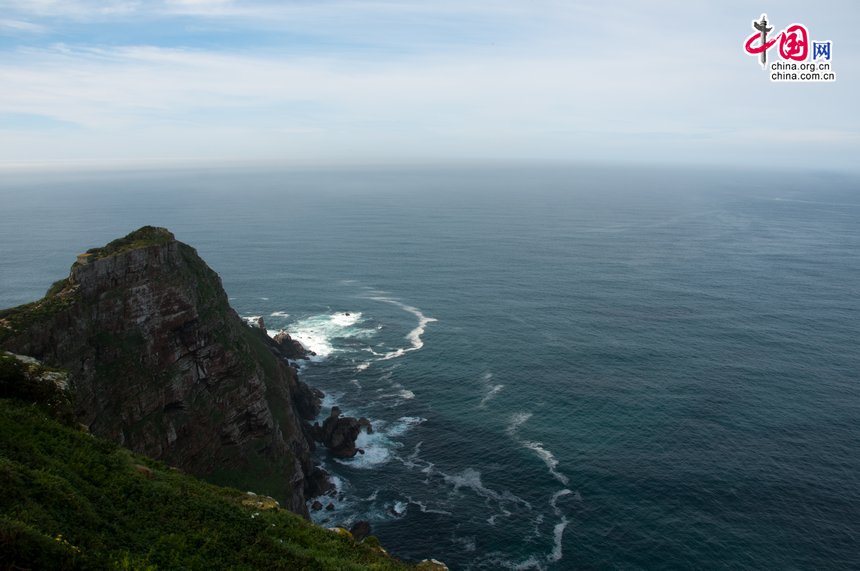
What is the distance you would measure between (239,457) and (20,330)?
2809cm

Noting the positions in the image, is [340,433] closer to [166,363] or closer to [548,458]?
[166,363]

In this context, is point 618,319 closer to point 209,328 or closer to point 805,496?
point 805,496

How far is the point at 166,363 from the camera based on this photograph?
64.3 meters

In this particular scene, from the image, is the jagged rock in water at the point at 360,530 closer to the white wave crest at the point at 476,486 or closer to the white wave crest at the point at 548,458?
the white wave crest at the point at 476,486

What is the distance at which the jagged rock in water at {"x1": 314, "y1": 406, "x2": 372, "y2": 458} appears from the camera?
82.1 metres

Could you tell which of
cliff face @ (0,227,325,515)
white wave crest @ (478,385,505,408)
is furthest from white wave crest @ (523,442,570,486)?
cliff face @ (0,227,325,515)

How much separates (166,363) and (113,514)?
39.1 meters

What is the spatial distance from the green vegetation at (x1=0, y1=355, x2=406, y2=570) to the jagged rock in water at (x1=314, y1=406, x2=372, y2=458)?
42204mm

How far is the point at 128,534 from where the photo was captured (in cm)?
2692

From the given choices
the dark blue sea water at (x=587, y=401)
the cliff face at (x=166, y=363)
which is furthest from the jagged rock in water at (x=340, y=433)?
the cliff face at (x=166, y=363)

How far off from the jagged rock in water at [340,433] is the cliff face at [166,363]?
5195 mm

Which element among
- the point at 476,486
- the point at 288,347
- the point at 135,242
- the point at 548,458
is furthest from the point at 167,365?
the point at 548,458

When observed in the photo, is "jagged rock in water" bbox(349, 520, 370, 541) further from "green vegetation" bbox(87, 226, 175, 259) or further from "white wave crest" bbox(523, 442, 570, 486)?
"green vegetation" bbox(87, 226, 175, 259)

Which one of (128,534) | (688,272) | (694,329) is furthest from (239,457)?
(688,272)
